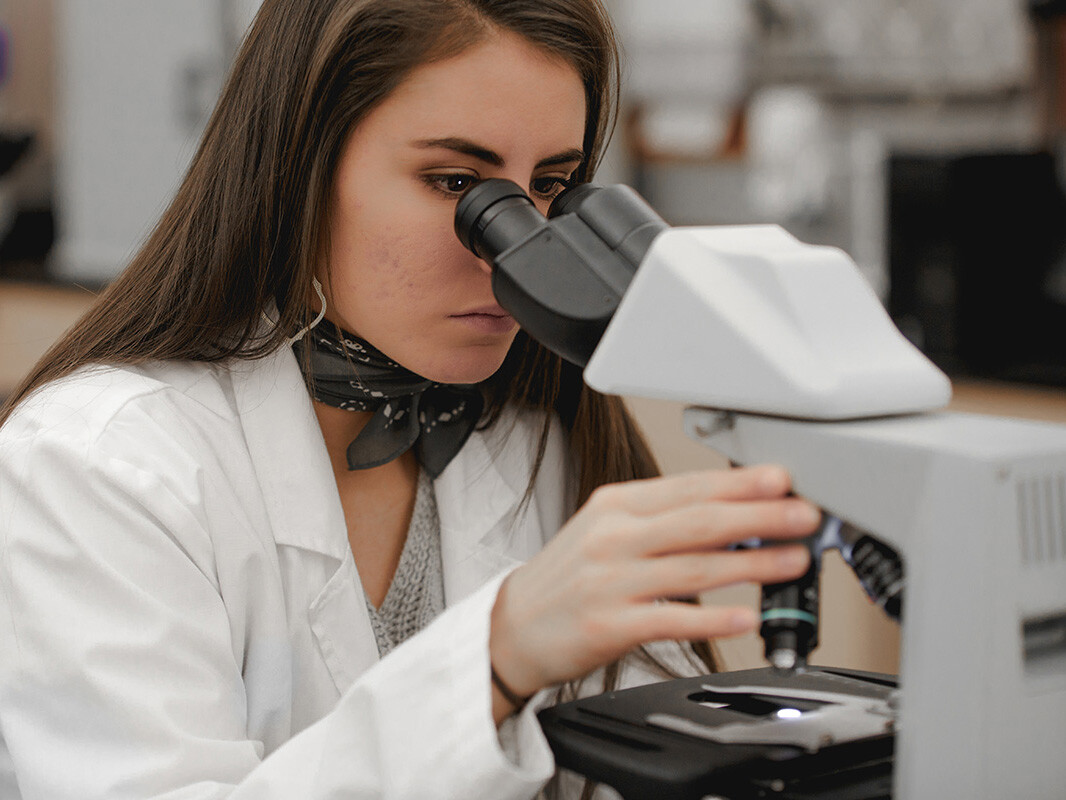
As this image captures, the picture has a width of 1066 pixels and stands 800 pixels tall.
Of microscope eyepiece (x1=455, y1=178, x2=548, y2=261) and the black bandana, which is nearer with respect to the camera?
microscope eyepiece (x1=455, y1=178, x2=548, y2=261)

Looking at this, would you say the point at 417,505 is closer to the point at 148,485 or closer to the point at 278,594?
the point at 278,594

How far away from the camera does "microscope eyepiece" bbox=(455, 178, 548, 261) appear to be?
3.16ft

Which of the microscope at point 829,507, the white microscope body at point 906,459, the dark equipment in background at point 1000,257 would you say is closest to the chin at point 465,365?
the microscope at point 829,507

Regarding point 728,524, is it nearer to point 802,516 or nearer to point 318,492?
point 802,516

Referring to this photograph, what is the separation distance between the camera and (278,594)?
3.75 ft

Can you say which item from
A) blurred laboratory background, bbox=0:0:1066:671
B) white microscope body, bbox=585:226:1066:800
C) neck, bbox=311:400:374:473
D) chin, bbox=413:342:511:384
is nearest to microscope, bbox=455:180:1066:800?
white microscope body, bbox=585:226:1066:800

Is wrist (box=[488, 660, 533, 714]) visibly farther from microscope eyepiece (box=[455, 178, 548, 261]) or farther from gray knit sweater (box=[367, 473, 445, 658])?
gray knit sweater (box=[367, 473, 445, 658])

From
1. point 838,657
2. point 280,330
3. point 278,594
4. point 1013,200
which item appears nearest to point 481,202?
point 280,330

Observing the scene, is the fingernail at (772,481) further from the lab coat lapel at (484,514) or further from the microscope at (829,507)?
the lab coat lapel at (484,514)

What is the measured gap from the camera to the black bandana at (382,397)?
1240 mm

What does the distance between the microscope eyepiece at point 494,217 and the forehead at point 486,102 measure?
0.22ft

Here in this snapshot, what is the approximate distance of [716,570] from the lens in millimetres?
745

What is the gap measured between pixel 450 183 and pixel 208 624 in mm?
460

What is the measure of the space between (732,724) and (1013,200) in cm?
192
